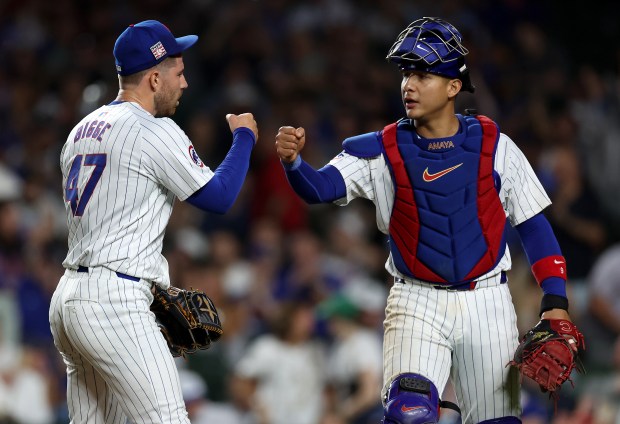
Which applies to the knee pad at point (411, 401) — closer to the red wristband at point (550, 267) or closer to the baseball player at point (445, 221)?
the baseball player at point (445, 221)

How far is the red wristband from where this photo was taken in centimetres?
480

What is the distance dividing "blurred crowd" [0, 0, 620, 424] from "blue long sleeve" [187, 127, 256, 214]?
9.60 feet

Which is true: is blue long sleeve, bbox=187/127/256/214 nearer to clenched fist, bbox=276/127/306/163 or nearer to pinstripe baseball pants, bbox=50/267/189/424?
clenched fist, bbox=276/127/306/163

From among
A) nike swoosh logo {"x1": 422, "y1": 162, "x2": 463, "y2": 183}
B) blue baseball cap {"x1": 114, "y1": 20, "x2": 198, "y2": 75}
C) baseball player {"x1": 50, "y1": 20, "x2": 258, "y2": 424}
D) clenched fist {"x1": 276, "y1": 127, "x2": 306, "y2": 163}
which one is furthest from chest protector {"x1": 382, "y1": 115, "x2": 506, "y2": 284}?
blue baseball cap {"x1": 114, "y1": 20, "x2": 198, "y2": 75}

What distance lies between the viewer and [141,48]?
4559 mm

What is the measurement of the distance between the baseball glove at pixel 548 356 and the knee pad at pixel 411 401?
38 centimetres

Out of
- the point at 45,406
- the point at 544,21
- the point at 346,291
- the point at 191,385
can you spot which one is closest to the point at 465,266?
the point at 191,385

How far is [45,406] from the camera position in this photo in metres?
8.16

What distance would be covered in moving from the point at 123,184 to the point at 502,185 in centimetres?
156

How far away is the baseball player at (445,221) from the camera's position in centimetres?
466

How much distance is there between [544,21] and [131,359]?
26.3 ft

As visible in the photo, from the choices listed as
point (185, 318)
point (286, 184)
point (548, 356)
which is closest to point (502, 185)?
point (548, 356)

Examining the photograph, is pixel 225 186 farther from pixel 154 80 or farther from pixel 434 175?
pixel 434 175

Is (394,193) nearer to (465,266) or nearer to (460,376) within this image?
(465,266)
